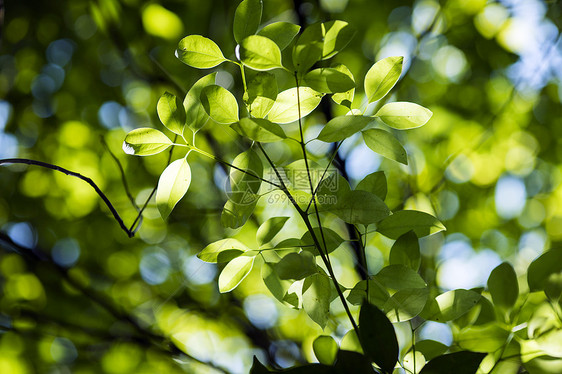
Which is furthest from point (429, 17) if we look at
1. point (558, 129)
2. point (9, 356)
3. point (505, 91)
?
point (9, 356)

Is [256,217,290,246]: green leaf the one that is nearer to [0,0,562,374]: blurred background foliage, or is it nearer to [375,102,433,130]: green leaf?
[375,102,433,130]: green leaf

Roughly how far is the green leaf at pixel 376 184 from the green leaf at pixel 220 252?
178mm

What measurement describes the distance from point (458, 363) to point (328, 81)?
0.30 meters

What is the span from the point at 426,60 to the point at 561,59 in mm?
474

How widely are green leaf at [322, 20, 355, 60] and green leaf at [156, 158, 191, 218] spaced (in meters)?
0.21

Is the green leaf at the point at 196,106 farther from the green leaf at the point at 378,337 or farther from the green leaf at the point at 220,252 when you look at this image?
the green leaf at the point at 378,337

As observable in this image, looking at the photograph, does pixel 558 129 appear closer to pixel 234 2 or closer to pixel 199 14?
pixel 234 2

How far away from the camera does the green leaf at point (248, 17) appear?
43 centimetres

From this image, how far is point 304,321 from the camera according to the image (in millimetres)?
1587

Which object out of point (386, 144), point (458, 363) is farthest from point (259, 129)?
point (458, 363)

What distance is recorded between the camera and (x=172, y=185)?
17.9 inches

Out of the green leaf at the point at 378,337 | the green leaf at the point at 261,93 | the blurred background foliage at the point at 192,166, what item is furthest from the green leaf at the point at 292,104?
the blurred background foliage at the point at 192,166

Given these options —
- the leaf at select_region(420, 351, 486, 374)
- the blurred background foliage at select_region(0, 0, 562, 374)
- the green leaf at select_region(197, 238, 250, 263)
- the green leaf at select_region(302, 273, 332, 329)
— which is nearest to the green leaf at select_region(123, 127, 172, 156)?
the green leaf at select_region(197, 238, 250, 263)

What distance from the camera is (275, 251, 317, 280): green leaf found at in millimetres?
364
